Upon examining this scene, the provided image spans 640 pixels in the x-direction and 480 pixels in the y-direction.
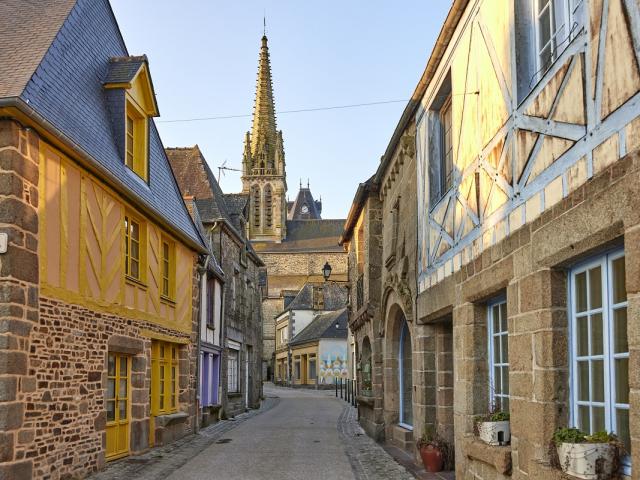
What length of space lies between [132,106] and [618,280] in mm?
9560

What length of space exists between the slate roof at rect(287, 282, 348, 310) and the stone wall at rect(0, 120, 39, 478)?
53.9 meters

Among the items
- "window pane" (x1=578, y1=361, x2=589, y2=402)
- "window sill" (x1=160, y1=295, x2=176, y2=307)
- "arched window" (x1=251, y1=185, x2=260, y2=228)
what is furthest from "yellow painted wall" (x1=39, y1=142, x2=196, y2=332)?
Answer: "arched window" (x1=251, y1=185, x2=260, y2=228)

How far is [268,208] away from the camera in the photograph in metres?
81.2

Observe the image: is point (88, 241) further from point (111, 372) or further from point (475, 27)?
point (475, 27)

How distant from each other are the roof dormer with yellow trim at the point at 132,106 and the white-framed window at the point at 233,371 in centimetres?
1068

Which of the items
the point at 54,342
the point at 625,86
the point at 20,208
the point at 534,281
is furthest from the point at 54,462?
the point at 625,86

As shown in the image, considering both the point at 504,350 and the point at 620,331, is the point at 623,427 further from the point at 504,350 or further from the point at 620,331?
the point at 504,350

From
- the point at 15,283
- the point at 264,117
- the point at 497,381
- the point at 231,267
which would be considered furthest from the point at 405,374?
the point at 264,117

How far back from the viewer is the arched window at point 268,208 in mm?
81125

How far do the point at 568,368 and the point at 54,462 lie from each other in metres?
6.25

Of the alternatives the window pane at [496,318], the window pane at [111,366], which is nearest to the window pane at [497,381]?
the window pane at [496,318]

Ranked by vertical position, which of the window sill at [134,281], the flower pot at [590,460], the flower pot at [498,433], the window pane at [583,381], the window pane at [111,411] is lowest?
the window pane at [111,411]

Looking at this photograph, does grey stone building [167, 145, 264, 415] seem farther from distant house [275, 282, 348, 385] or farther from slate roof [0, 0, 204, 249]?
distant house [275, 282, 348, 385]

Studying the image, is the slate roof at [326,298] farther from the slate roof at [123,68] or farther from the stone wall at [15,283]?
the stone wall at [15,283]
